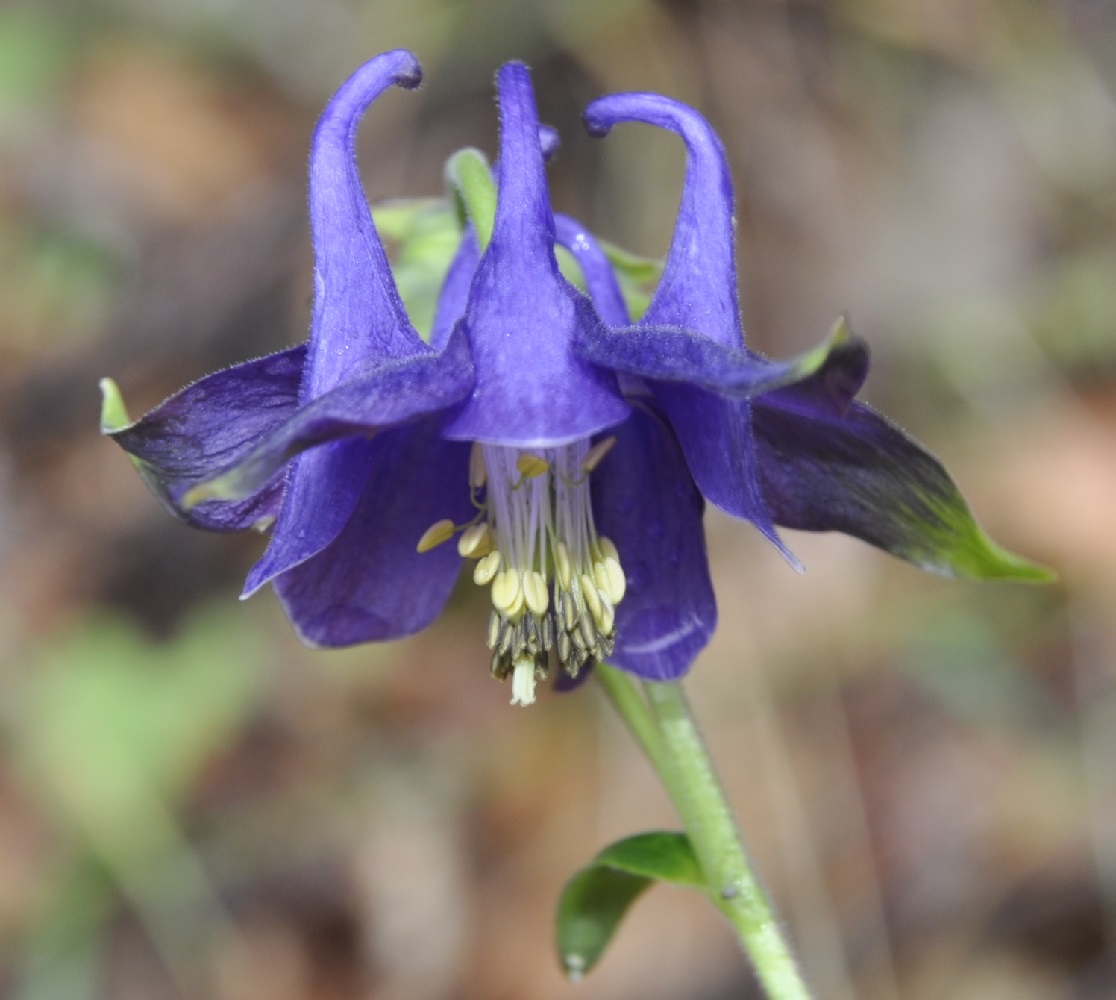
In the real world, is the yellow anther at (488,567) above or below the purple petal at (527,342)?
below

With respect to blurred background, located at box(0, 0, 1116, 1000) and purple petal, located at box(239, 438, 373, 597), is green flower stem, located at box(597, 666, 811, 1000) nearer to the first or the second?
purple petal, located at box(239, 438, 373, 597)

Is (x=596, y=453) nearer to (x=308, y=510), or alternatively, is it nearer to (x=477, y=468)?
(x=477, y=468)

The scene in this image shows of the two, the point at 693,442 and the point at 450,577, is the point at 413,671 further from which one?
the point at 693,442

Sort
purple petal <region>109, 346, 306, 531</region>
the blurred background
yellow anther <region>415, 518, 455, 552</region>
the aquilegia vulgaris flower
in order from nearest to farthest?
1. the aquilegia vulgaris flower
2. purple petal <region>109, 346, 306, 531</region>
3. yellow anther <region>415, 518, 455, 552</region>
4. the blurred background

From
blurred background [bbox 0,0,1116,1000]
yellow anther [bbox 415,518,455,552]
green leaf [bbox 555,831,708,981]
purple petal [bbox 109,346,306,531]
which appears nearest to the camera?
purple petal [bbox 109,346,306,531]

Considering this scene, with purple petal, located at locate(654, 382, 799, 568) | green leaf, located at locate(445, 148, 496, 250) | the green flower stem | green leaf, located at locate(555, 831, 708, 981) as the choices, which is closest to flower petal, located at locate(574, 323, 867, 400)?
purple petal, located at locate(654, 382, 799, 568)

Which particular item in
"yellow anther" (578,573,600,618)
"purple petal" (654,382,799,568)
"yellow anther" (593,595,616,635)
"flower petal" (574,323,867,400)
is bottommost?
"yellow anther" (593,595,616,635)

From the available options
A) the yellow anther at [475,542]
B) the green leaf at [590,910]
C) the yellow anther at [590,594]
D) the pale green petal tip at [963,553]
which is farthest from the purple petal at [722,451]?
the green leaf at [590,910]

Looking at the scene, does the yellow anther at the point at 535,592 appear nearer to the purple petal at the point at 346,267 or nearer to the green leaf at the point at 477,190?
the purple petal at the point at 346,267
